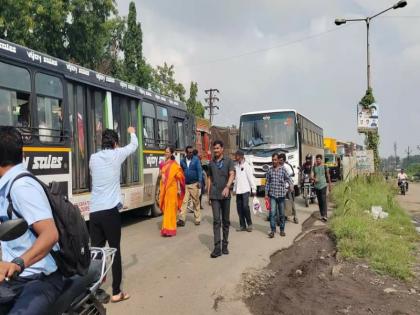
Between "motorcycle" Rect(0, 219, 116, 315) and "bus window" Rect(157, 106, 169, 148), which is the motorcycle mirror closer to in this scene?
"motorcycle" Rect(0, 219, 116, 315)

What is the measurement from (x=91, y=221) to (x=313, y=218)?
8.51 meters

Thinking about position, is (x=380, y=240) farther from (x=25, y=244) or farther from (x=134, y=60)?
(x=134, y=60)

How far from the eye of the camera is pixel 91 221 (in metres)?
5.41

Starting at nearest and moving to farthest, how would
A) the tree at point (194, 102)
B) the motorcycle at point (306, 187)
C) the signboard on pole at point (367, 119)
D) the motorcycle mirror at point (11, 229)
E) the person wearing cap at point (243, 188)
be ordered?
the motorcycle mirror at point (11, 229), the person wearing cap at point (243, 188), the motorcycle at point (306, 187), the signboard on pole at point (367, 119), the tree at point (194, 102)

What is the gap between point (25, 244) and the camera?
8.78 ft

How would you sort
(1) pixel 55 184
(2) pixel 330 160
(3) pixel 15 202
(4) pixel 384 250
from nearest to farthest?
(3) pixel 15 202 → (1) pixel 55 184 → (4) pixel 384 250 → (2) pixel 330 160

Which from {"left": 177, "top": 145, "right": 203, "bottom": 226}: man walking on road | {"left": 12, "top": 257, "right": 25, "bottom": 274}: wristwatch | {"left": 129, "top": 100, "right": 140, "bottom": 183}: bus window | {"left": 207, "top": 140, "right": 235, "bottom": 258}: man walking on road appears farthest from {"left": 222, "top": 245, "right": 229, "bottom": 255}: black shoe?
{"left": 12, "top": 257, "right": 25, "bottom": 274}: wristwatch

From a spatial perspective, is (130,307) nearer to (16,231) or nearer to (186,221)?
(16,231)

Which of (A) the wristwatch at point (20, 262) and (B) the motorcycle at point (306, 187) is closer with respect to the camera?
(A) the wristwatch at point (20, 262)

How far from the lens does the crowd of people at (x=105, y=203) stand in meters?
2.58

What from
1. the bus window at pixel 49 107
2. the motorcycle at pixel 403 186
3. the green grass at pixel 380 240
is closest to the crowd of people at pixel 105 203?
the green grass at pixel 380 240

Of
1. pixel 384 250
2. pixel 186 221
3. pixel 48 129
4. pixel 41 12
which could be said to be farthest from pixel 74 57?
pixel 384 250

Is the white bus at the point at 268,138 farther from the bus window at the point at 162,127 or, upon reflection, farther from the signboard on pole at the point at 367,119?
the bus window at the point at 162,127

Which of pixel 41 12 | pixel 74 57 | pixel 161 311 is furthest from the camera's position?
pixel 74 57
